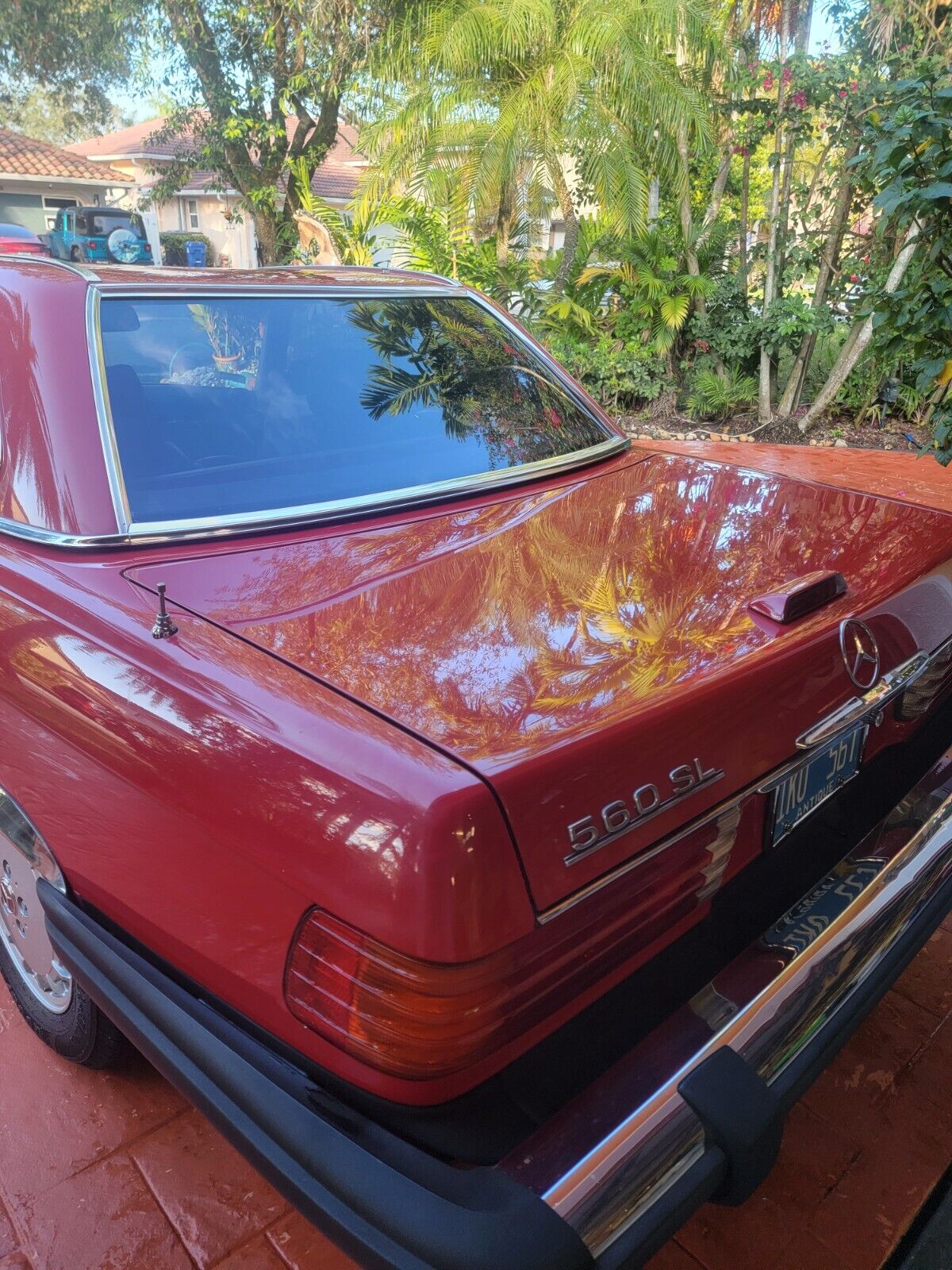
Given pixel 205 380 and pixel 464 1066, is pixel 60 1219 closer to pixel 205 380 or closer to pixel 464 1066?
pixel 464 1066

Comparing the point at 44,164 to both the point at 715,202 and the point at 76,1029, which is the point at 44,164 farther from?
the point at 76,1029

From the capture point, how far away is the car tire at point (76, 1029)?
6.65ft

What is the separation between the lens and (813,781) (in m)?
1.72

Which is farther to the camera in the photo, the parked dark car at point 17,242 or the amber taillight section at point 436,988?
the parked dark car at point 17,242

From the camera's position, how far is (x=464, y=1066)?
127cm

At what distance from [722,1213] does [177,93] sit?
19.1m

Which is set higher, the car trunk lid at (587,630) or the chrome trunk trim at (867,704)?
the car trunk lid at (587,630)

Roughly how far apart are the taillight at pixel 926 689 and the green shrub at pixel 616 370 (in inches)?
298

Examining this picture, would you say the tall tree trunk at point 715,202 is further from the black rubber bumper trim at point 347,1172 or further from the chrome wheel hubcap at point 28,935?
the black rubber bumper trim at point 347,1172

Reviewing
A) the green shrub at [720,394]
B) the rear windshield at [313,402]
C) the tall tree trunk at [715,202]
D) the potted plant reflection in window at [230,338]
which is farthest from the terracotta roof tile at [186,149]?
the potted plant reflection in window at [230,338]

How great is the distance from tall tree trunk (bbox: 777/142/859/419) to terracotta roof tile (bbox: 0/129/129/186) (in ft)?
94.5

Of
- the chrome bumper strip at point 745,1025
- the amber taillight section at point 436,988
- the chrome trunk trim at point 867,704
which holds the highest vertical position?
the chrome trunk trim at point 867,704

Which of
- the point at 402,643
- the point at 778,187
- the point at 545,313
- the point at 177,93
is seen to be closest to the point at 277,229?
the point at 177,93

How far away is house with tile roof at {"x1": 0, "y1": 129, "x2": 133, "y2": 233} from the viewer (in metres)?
29.4
